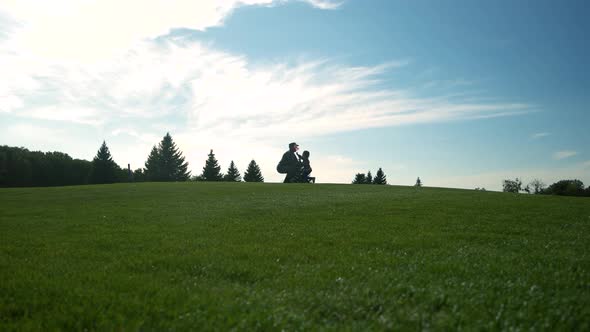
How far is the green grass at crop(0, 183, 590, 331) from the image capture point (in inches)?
170

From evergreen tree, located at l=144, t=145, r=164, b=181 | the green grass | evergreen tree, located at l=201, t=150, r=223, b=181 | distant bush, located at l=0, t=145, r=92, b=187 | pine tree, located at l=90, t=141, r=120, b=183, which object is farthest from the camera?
evergreen tree, located at l=144, t=145, r=164, b=181

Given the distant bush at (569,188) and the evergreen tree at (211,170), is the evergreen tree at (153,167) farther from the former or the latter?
the distant bush at (569,188)

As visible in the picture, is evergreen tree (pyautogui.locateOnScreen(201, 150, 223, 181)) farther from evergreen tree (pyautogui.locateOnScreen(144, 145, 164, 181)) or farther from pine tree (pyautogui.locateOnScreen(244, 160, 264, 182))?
evergreen tree (pyautogui.locateOnScreen(144, 145, 164, 181))

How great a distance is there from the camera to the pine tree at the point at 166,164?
Answer: 11281 cm

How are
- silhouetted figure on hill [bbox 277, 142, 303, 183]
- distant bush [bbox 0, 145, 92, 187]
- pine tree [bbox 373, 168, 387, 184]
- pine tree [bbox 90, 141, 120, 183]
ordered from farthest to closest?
pine tree [bbox 373, 168, 387, 184] < pine tree [bbox 90, 141, 120, 183] < distant bush [bbox 0, 145, 92, 187] < silhouetted figure on hill [bbox 277, 142, 303, 183]

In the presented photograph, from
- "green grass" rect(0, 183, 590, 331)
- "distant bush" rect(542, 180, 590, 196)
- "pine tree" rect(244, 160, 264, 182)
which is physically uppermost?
"pine tree" rect(244, 160, 264, 182)

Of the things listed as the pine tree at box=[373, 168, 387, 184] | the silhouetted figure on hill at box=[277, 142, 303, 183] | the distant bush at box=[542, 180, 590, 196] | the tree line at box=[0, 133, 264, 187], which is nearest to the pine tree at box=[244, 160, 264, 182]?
the tree line at box=[0, 133, 264, 187]

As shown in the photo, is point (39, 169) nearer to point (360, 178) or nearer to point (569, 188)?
point (360, 178)

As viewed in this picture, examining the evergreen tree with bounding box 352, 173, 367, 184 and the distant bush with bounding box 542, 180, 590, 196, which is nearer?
the distant bush with bounding box 542, 180, 590, 196

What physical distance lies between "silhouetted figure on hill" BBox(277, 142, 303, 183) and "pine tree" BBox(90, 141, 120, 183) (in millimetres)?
69742

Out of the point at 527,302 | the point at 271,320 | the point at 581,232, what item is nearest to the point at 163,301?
the point at 271,320

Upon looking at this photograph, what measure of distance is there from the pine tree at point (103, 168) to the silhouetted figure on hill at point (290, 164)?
69.7 meters

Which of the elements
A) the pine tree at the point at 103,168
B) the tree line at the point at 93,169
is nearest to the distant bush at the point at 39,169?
the tree line at the point at 93,169

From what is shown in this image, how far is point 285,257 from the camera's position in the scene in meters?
7.57
